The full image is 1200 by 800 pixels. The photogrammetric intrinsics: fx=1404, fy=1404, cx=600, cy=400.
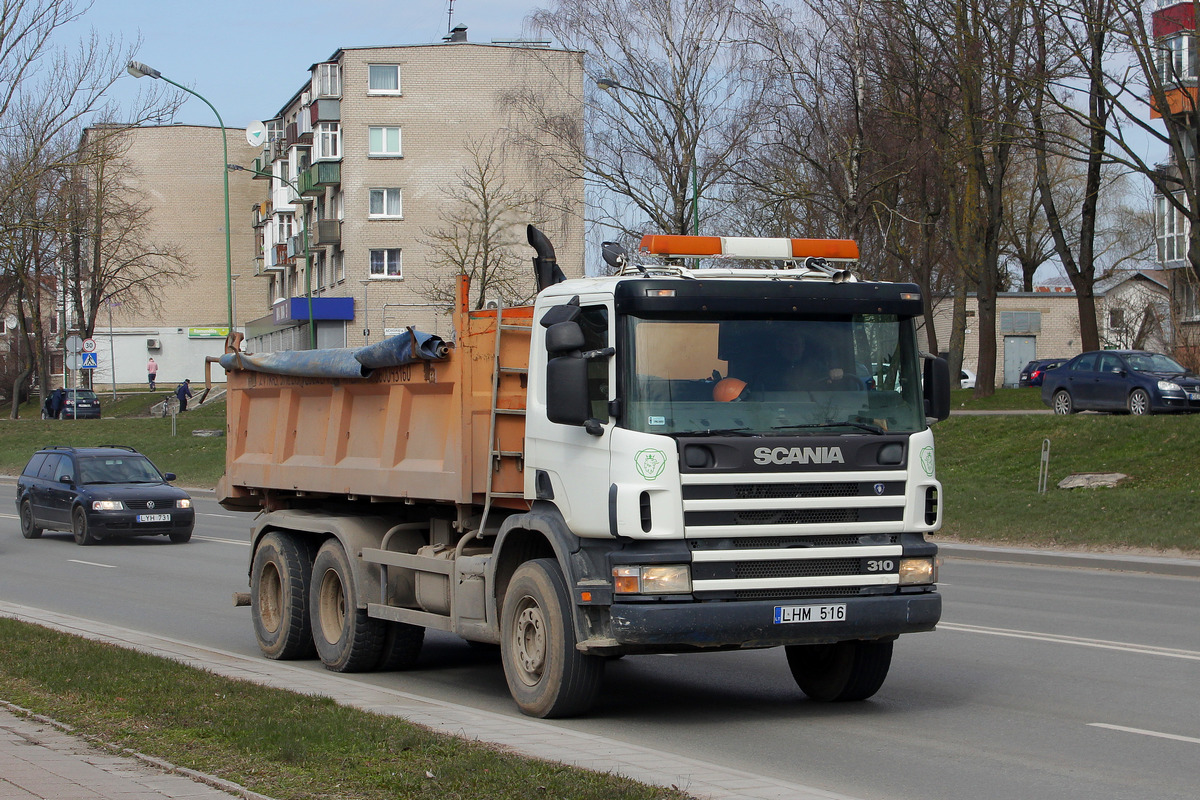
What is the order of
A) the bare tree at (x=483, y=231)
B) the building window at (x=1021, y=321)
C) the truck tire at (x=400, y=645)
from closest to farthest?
the truck tire at (x=400, y=645), the bare tree at (x=483, y=231), the building window at (x=1021, y=321)

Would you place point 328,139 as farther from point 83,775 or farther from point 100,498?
point 83,775

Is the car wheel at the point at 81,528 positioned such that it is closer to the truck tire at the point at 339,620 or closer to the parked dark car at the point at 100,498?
the parked dark car at the point at 100,498

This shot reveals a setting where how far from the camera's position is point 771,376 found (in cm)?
781

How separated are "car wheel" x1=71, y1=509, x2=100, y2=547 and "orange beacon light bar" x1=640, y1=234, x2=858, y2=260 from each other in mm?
17062

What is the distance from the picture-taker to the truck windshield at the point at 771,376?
765 cm

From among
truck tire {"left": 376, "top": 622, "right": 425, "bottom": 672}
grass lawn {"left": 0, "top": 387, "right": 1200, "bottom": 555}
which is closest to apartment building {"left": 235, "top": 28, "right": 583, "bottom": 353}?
grass lawn {"left": 0, "top": 387, "right": 1200, "bottom": 555}

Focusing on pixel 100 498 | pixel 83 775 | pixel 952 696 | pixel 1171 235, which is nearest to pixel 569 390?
pixel 83 775

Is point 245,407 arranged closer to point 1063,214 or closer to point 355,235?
point 355,235

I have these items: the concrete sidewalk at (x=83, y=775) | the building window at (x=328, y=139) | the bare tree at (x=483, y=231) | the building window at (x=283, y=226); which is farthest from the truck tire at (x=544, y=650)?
the building window at (x=283, y=226)

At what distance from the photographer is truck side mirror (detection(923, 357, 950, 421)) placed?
8242 mm

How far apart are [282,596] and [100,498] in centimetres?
1334

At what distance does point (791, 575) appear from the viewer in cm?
768

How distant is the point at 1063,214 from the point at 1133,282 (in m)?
10.3

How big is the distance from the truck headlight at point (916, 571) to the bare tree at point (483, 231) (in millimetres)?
36134
